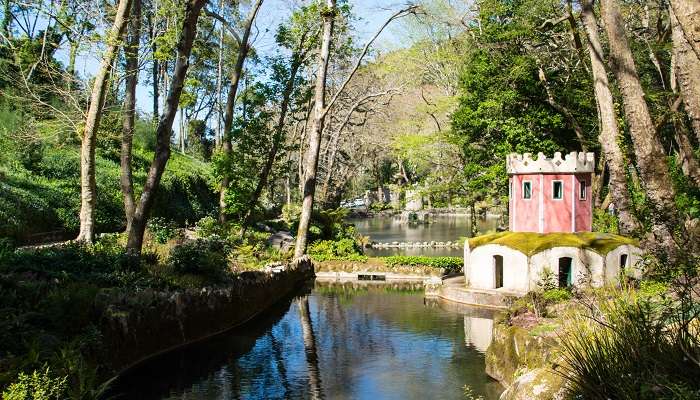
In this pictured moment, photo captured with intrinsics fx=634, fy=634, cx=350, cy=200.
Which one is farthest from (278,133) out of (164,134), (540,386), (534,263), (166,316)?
(540,386)

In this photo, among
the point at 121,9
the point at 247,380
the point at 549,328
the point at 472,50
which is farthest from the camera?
the point at 472,50

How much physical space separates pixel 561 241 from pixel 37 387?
17840 millimetres

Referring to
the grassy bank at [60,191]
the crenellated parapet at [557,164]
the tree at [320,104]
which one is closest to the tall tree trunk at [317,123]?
the tree at [320,104]

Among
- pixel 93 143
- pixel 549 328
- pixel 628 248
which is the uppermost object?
pixel 93 143

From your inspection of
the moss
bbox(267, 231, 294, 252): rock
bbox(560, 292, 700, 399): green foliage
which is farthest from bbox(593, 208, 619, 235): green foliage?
bbox(560, 292, 700, 399): green foliage

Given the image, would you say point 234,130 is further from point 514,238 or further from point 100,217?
point 514,238

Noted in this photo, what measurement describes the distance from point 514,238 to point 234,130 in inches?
589

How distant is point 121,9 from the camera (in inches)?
684

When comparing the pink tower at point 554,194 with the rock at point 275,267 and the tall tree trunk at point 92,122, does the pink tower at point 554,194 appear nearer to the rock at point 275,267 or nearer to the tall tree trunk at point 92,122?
the rock at point 275,267

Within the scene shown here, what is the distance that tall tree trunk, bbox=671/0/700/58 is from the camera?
7.12m

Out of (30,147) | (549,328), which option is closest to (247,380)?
(549,328)

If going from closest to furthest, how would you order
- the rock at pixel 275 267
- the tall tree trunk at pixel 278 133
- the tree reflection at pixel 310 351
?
the tree reflection at pixel 310 351 < the rock at pixel 275 267 < the tall tree trunk at pixel 278 133

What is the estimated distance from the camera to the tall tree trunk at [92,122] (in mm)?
17188

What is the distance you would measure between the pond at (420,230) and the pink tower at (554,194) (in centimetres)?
1357
